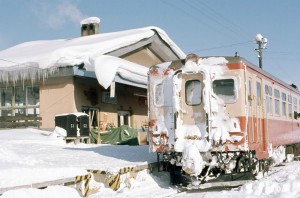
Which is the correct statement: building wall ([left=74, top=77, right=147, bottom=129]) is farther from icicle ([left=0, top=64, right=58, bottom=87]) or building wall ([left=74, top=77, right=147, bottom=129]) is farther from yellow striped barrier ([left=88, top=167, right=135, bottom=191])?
yellow striped barrier ([left=88, top=167, right=135, bottom=191])

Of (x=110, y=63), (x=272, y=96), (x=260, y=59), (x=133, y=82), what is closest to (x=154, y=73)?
(x=272, y=96)

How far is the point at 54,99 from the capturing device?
67.1ft

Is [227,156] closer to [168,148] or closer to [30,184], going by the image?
[168,148]

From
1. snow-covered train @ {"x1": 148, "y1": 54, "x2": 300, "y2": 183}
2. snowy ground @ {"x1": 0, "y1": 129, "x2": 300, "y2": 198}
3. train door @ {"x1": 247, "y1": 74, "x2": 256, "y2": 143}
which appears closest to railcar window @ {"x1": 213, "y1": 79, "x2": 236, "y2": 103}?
snow-covered train @ {"x1": 148, "y1": 54, "x2": 300, "y2": 183}

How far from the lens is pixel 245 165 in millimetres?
10164

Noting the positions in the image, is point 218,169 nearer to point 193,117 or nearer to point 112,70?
point 193,117

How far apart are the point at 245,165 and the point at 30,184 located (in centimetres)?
517

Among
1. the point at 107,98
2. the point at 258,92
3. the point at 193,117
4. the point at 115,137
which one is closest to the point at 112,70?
the point at 115,137

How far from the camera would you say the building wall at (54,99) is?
2009 cm

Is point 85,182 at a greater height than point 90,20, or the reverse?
point 90,20

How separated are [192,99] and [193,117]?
0.45 metres

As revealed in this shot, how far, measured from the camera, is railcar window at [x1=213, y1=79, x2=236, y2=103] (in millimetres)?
9945

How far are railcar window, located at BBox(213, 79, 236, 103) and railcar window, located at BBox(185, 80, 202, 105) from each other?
383 millimetres

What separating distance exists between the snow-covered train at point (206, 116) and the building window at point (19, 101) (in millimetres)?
11737
